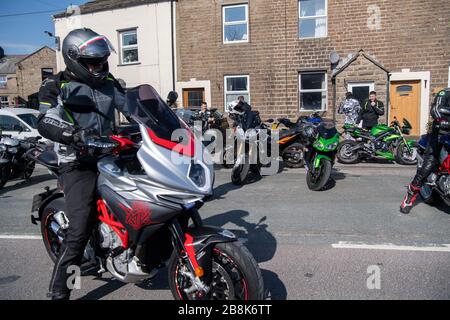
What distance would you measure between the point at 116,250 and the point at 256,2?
48.6 ft

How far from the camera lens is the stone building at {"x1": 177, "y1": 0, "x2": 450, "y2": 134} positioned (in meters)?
14.4

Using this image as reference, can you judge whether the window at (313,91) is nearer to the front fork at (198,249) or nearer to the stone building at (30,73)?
the front fork at (198,249)

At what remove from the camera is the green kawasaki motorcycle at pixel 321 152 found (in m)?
7.05

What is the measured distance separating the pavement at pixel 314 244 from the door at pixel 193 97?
10.2 metres

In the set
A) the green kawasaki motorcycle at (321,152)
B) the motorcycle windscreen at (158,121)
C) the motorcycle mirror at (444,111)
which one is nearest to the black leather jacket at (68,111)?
the motorcycle windscreen at (158,121)

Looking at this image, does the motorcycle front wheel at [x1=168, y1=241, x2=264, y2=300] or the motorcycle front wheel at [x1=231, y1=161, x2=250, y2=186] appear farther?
the motorcycle front wheel at [x1=231, y1=161, x2=250, y2=186]

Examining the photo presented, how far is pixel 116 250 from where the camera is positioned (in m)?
3.13

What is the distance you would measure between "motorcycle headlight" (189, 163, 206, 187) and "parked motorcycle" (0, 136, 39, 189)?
22.1ft

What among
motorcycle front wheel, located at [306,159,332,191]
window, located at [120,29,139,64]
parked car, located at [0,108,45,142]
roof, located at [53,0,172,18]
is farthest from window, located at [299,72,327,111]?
parked car, located at [0,108,45,142]

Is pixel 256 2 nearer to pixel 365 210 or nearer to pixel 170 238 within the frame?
pixel 365 210

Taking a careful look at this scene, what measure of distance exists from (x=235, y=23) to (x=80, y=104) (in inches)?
570

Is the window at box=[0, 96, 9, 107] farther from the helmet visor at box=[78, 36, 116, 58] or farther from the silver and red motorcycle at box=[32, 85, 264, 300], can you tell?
the silver and red motorcycle at box=[32, 85, 264, 300]

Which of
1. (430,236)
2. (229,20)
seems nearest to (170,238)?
(430,236)

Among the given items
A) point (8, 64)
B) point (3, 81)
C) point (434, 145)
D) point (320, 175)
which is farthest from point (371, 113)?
point (8, 64)
